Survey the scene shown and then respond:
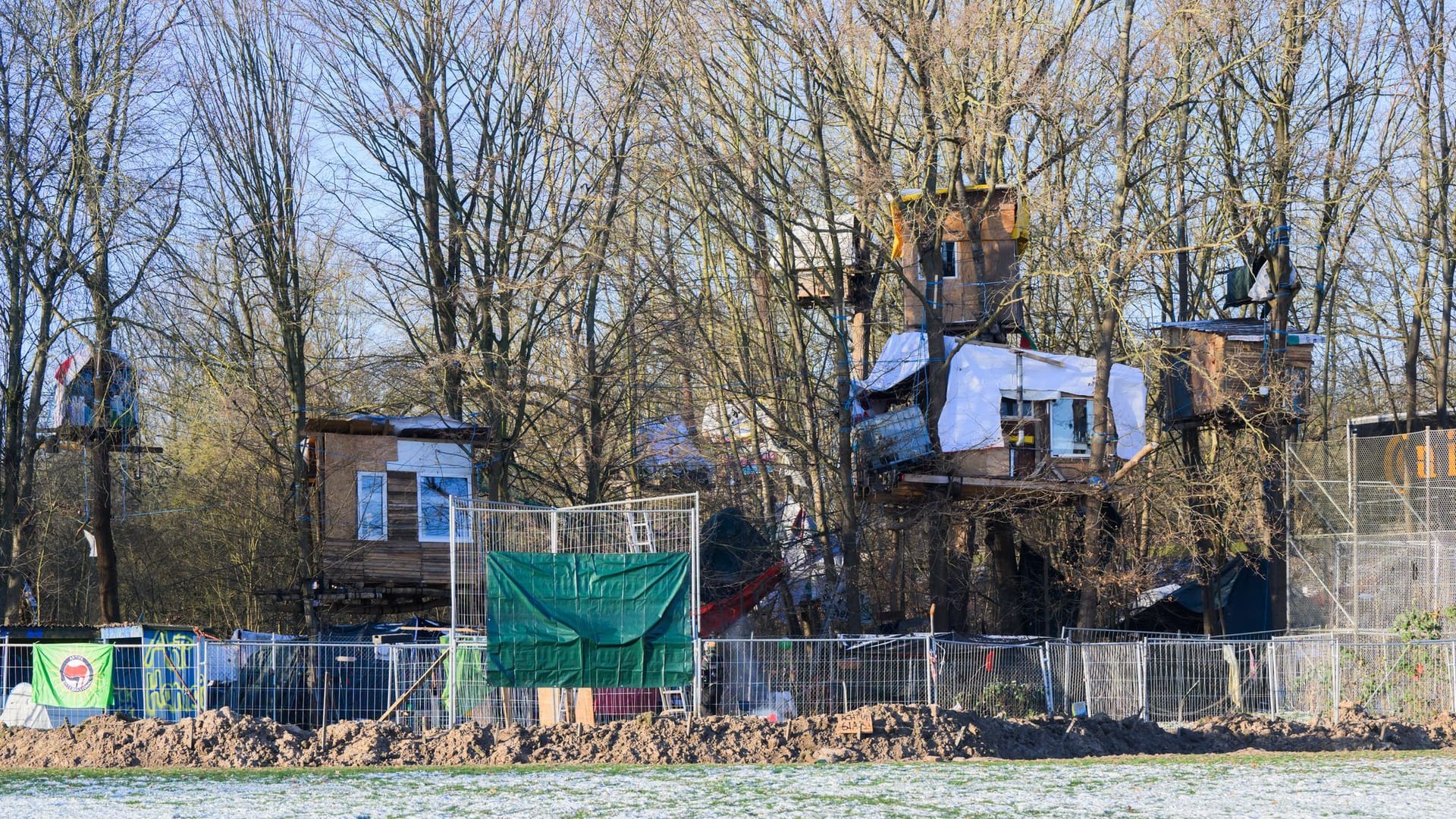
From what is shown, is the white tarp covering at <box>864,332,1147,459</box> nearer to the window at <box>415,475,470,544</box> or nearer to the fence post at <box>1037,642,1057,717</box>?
the fence post at <box>1037,642,1057,717</box>

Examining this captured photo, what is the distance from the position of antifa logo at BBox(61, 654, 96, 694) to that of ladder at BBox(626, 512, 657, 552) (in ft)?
24.9

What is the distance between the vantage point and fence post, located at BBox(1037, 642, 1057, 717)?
20859mm

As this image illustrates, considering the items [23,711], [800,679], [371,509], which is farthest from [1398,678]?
[23,711]

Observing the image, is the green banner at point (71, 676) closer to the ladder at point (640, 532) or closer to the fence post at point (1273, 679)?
the ladder at point (640, 532)

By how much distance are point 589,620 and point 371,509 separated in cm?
1180

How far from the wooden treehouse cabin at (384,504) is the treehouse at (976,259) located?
9.50 m

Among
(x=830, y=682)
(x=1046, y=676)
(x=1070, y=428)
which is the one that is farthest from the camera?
(x=1070, y=428)

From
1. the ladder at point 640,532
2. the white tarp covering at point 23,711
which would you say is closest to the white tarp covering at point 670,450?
the ladder at point 640,532

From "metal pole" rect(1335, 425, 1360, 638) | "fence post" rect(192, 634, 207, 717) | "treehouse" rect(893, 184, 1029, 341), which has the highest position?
"treehouse" rect(893, 184, 1029, 341)

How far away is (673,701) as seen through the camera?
63.3 ft

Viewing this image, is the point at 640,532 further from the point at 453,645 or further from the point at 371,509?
the point at 371,509

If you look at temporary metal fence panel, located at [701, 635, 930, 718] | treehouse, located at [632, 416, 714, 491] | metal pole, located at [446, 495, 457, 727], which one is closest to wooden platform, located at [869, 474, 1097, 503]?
treehouse, located at [632, 416, 714, 491]

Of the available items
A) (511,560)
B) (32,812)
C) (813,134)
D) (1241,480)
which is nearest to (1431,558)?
(1241,480)

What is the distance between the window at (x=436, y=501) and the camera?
93.5 feet
